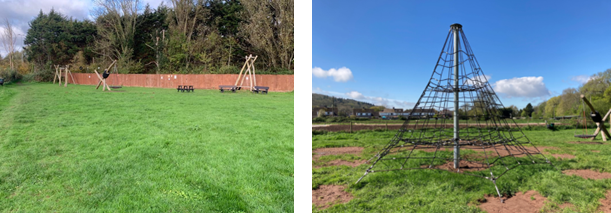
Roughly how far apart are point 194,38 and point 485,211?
21.7 feet

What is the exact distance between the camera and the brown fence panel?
4316 mm

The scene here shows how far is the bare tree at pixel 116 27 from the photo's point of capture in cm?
352

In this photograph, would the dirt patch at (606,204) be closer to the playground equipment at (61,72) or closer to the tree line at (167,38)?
the tree line at (167,38)

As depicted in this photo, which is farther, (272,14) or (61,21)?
(272,14)

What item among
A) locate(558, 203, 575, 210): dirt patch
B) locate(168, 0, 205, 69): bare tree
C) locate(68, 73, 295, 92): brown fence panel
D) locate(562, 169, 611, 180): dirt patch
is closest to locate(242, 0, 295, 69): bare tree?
locate(68, 73, 295, 92): brown fence panel

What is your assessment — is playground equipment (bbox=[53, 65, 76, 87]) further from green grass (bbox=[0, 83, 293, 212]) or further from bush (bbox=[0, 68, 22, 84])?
bush (bbox=[0, 68, 22, 84])

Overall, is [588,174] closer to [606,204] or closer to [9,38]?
[606,204]

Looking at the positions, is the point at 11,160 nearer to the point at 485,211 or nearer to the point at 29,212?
the point at 29,212

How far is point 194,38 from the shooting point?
655cm

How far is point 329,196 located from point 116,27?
3.79 meters

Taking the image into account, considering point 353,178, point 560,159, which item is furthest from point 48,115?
point 560,159

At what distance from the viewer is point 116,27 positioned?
3812 mm

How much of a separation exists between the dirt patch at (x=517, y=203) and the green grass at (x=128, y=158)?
1.79 m

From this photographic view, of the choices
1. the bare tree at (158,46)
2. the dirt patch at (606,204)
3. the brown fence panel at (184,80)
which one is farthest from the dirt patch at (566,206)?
the bare tree at (158,46)
